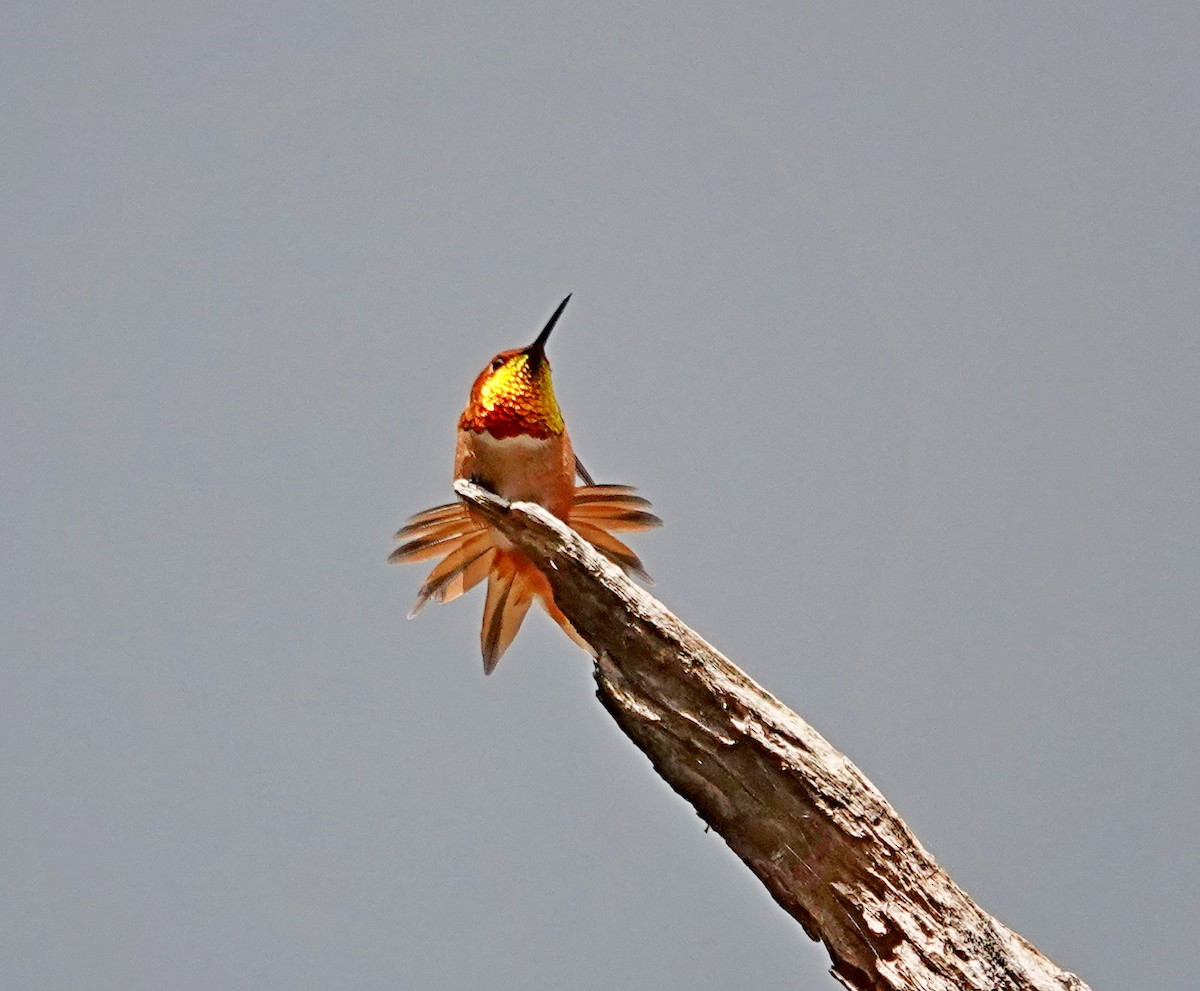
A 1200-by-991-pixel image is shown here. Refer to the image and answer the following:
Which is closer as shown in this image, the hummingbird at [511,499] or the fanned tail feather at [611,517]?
the hummingbird at [511,499]

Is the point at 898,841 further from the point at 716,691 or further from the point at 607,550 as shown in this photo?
the point at 607,550

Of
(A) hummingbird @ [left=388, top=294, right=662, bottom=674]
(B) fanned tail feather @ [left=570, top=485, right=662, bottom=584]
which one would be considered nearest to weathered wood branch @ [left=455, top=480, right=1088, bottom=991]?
(A) hummingbird @ [left=388, top=294, right=662, bottom=674]

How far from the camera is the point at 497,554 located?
126 inches

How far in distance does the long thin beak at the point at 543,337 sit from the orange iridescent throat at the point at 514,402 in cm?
1

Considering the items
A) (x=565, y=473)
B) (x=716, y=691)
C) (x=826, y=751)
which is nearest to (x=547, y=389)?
(x=565, y=473)

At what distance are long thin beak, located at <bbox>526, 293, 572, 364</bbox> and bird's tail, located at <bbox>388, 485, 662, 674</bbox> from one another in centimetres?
38

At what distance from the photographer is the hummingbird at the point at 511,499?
3035 millimetres

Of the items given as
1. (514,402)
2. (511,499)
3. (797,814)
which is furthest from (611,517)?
(797,814)

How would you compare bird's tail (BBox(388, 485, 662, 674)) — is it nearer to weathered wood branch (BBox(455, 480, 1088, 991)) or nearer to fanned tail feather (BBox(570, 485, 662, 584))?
fanned tail feather (BBox(570, 485, 662, 584))

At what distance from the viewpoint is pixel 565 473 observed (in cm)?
311

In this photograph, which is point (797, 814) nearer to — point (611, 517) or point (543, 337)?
point (611, 517)

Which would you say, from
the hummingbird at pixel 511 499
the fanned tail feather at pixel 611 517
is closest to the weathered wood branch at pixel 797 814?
the hummingbird at pixel 511 499

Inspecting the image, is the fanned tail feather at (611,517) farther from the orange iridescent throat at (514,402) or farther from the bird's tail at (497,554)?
the orange iridescent throat at (514,402)

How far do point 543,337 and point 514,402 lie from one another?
0.82ft
